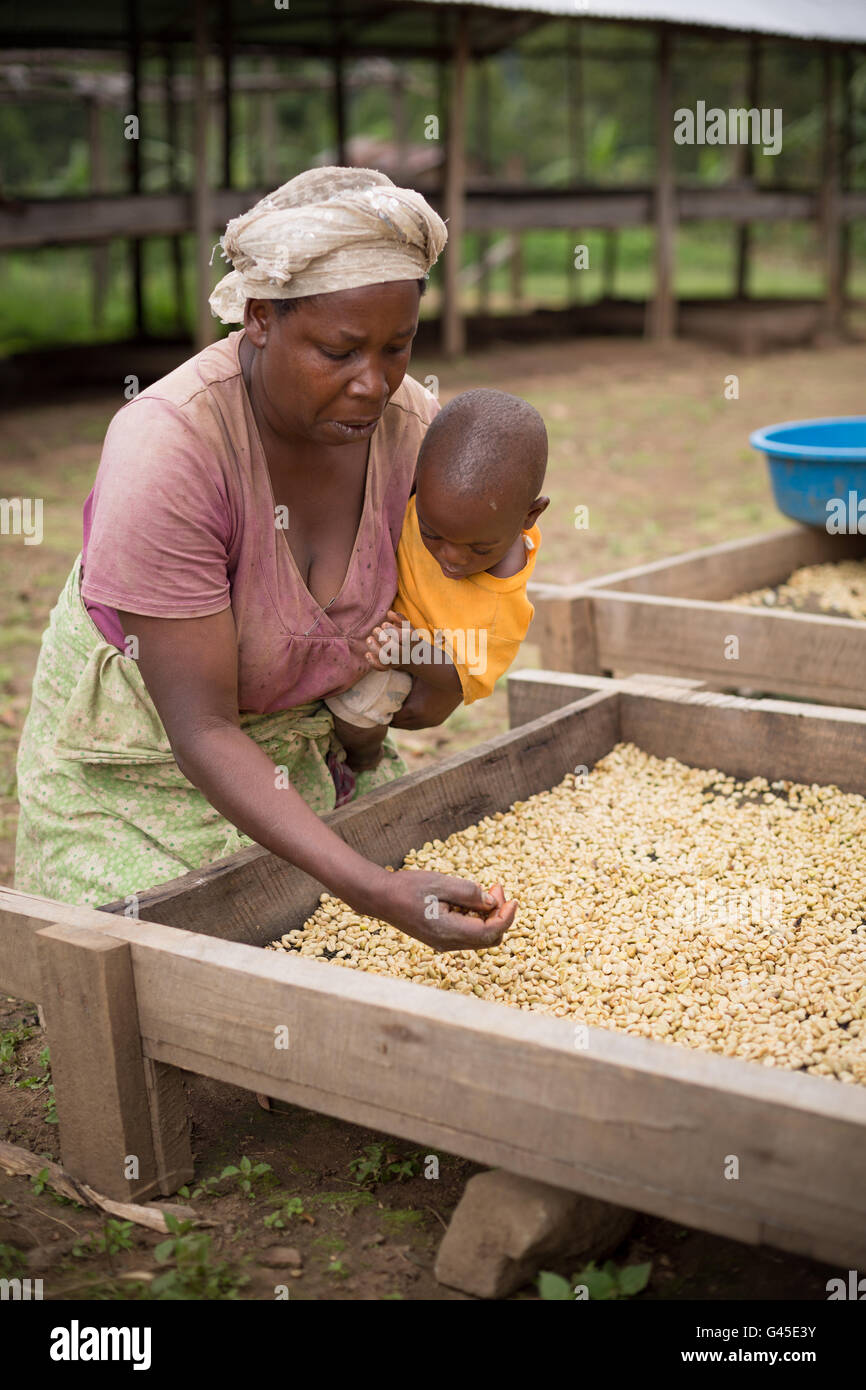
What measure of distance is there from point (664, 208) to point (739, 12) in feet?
5.65

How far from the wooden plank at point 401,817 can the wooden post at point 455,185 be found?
8061 millimetres

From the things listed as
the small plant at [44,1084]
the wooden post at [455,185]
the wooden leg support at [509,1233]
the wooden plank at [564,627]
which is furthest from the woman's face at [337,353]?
the wooden post at [455,185]

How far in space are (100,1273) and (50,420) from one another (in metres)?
7.88

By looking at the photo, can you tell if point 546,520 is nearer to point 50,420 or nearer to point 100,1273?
point 50,420

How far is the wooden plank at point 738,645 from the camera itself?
3410 mm

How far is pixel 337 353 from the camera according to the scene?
2062mm

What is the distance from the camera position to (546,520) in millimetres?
7031

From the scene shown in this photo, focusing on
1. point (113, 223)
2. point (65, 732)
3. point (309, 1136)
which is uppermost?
point (113, 223)

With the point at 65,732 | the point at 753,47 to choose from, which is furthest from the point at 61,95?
the point at 65,732

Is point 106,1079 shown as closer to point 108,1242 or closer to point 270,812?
point 108,1242
